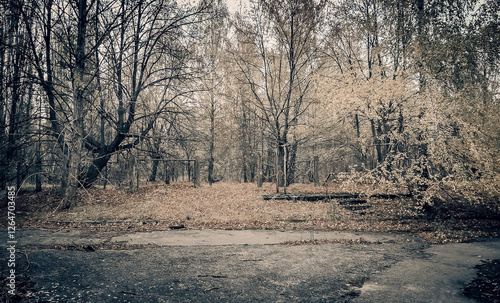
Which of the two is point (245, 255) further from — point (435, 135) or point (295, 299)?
point (435, 135)

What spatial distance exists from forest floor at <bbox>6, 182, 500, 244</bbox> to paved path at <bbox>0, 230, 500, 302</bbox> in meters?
1.06

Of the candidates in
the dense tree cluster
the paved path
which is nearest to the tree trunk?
the dense tree cluster

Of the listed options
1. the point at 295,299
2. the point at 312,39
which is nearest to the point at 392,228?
the point at 295,299

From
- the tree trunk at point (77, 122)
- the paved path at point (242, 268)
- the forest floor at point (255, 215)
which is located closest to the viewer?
the paved path at point (242, 268)

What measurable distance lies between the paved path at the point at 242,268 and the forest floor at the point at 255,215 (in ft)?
3.46

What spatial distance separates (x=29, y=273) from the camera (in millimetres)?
4641

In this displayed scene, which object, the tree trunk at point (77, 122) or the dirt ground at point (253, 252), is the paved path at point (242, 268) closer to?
the dirt ground at point (253, 252)

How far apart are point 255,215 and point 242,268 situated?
15.7ft

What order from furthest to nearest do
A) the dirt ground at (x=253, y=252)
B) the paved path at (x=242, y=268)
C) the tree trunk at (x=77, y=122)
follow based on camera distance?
the tree trunk at (x=77, y=122)
the dirt ground at (x=253, y=252)
the paved path at (x=242, y=268)

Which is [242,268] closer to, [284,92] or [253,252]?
[253,252]

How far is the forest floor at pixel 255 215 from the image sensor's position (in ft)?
28.7

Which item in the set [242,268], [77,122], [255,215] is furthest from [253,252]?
[77,122]

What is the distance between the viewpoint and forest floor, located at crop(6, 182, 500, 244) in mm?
8750

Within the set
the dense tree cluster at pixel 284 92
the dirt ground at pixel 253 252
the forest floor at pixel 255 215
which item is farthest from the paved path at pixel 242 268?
the dense tree cluster at pixel 284 92
